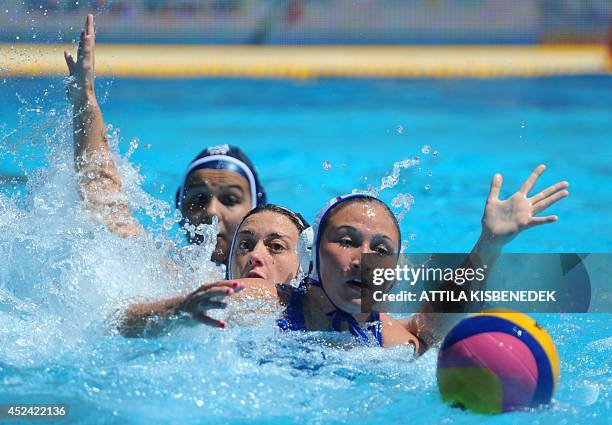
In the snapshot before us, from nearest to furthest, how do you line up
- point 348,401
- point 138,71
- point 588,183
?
point 348,401, point 588,183, point 138,71

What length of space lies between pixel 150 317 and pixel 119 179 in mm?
1319

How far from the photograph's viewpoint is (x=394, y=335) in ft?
10.3

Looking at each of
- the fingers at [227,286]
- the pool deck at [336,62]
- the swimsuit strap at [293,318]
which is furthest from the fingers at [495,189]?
the pool deck at [336,62]

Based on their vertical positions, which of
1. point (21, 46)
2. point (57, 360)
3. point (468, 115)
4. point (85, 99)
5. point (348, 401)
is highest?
point (21, 46)

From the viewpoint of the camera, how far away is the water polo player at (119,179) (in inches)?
148

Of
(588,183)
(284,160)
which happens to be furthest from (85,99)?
(588,183)

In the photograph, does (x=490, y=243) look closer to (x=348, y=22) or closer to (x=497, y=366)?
(x=497, y=366)

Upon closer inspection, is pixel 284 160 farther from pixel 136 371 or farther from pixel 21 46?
pixel 136 371

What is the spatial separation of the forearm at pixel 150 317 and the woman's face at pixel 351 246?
50 centimetres

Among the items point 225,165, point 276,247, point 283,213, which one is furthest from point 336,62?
point 276,247

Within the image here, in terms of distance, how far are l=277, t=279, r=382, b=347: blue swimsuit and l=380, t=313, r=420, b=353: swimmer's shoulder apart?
0.10ft

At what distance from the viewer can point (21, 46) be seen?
8.83 m

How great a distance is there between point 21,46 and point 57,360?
6.43 meters

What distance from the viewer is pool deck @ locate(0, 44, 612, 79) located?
9.50 meters
